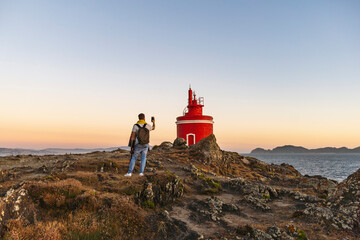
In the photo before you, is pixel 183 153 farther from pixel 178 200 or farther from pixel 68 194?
pixel 68 194

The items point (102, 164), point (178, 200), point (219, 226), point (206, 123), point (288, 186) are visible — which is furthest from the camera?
point (206, 123)

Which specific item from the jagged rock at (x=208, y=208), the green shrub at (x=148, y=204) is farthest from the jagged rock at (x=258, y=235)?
the green shrub at (x=148, y=204)

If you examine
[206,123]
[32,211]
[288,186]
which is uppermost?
[206,123]

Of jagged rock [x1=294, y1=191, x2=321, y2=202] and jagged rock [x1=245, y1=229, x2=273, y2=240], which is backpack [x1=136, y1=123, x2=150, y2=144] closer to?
jagged rock [x1=245, y1=229, x2=273, y2=240]

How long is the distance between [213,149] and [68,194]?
18.4 m

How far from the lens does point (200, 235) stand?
23.0ft

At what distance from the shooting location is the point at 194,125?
34.2 m

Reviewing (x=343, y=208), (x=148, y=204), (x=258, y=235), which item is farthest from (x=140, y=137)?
(x=343, y=208)

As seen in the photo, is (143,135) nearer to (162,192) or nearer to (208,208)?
(162,192)

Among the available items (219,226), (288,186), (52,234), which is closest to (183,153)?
(288,186)

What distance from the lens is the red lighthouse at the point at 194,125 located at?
34.0 meters

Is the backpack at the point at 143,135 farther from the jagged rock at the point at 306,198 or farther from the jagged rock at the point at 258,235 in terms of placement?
the jagged rock at the point at 306,198

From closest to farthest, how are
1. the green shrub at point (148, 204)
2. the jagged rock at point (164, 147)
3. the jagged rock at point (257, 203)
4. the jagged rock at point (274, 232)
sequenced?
the jagged rock at point (274, 232), the green shrub at point (148, 204), the jagged rock at point (257, 203), the jagged rock at point (164, 147)

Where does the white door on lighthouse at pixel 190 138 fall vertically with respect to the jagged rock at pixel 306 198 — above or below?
above
